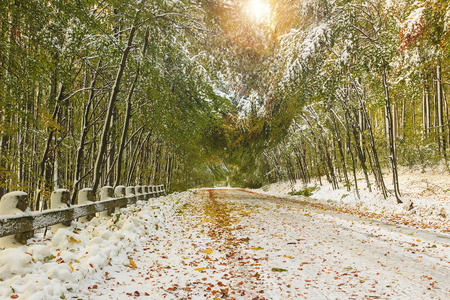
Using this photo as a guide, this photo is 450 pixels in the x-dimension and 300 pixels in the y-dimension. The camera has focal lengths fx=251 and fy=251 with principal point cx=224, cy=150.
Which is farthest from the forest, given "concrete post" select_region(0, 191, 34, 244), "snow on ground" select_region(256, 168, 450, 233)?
"concrete post" select_region(0, 191, 34, 244)

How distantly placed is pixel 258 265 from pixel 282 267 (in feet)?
1.04

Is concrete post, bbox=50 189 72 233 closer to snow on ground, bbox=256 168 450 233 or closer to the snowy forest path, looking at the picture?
the snowy forest path

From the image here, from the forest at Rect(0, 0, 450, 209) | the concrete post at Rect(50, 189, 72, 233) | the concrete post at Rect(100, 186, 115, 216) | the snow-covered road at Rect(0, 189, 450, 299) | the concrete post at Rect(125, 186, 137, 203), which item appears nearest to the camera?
the snow-covered road at Rect(0, 189, 450, 299)

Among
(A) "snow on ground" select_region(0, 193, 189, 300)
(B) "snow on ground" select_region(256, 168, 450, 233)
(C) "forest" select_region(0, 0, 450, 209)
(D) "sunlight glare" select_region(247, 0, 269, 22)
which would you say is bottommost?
(B) "snow on ground" select_region(256, 168, 450, 233)

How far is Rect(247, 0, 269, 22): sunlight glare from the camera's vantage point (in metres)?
8.09

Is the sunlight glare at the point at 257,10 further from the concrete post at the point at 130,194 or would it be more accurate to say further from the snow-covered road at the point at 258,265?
the concrete post at the point at 130,194

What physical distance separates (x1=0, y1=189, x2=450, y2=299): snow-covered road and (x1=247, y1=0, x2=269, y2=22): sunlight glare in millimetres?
6798

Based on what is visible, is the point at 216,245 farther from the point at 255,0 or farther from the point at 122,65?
the point at 255,0

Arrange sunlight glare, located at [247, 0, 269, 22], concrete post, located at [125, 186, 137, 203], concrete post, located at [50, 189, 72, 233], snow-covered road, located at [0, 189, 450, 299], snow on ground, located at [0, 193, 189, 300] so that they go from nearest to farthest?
snow on ground, located at [0, 193, 189, 300] < snow-covered road, located at [0, 189, 450, 299] < concrete post, located at [50, 189, 72, 233] < sunlight glare, located at [247, 0, 269, 22] < concrete post, located at [125, 186, 137, 203]

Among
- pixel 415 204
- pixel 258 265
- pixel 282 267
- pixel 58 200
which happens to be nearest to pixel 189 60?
pixel 58 200

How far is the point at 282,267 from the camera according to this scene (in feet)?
10.9

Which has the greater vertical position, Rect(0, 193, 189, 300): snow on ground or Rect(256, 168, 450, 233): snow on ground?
Rect(0, 193, 189, 300): snow on ground

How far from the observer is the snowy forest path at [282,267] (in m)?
2.62

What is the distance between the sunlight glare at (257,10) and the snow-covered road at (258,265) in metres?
→ 6.80
